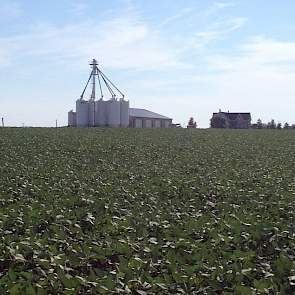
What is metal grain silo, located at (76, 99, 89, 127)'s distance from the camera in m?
74.3

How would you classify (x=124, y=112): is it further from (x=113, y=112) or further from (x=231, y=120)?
(x=231, y=120)

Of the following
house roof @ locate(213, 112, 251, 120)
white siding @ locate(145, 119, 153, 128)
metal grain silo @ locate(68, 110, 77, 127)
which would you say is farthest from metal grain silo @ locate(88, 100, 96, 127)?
house roof @ locate(213, 112, 251, 120)

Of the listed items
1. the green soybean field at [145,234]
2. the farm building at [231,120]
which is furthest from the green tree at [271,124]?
the green soybean field at [145,234]

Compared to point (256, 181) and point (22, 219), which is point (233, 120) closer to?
point (256, 181)

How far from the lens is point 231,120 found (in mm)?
100562

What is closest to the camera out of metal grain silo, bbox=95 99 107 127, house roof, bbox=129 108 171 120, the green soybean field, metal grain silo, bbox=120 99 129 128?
the green soybean field

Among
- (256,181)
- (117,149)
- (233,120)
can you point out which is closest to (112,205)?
(256,181)

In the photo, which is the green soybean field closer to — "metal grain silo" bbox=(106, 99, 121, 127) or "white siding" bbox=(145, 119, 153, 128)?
"metal grain silo" bbox=(106, 99, 121, 127)

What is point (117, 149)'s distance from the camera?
82.9 ft

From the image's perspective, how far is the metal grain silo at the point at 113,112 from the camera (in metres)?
74.3

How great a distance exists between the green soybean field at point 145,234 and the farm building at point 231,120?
265 feet

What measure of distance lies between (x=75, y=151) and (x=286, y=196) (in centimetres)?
1371

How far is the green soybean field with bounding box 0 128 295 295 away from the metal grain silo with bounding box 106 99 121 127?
59945 mm

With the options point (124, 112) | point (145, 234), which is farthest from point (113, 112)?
point (145, 234)
